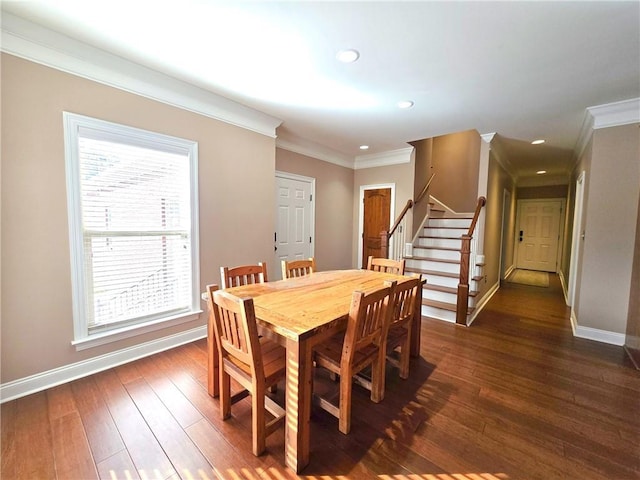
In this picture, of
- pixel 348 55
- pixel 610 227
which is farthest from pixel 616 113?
pixel 348 55

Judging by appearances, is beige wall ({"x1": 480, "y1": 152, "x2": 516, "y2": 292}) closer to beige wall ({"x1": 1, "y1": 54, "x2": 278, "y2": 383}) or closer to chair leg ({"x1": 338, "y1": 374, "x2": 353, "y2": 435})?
chair leg ({"x1": 338, "y1": 374, "x2": 353, "y2": 435})

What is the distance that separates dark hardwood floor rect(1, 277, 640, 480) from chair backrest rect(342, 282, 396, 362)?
1.80ft

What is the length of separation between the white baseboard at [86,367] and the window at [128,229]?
6.4 inches

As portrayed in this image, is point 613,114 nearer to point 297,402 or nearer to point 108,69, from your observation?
point 297,402

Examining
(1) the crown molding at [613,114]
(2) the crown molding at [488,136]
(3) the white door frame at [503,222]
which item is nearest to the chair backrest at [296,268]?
(2) the crown molding at [488,136]

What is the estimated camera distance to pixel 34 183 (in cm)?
190

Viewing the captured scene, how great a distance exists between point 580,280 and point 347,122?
3.46 meters

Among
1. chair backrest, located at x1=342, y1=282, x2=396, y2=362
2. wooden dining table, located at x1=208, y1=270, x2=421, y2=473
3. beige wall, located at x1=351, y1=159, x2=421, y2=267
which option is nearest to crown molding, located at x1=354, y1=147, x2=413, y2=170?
beige wall, located at x1=351, y1=159, x2=421, y2=267

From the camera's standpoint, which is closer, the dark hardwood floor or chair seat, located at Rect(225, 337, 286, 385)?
the dark hardwood floor

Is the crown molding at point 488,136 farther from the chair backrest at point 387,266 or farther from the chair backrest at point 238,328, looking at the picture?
the chair backrest at point 238,328

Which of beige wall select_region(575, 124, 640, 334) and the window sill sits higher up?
beige wall select_region(575, 124, 640, 334)

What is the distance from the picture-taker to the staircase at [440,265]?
12.1 feet

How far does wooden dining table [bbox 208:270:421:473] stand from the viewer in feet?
4.48

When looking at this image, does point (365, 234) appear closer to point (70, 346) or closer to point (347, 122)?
point (347, 122)
